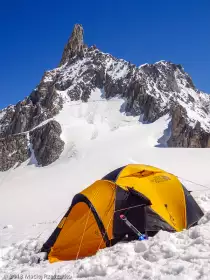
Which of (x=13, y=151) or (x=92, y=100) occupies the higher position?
(x=92, y=100)

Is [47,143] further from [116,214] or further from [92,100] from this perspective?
[116,214]

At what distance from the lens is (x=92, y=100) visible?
56531 millimetres

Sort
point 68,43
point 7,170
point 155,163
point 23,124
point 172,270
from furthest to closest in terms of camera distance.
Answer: point 68,43, point 23,124, point 7,170, point 155,163, point 172,270

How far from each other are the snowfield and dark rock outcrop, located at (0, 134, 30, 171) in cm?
212

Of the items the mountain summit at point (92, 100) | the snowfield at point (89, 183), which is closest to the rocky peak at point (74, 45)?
the mountain summit at point (92, 100)

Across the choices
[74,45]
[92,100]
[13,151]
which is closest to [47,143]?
[13,151]

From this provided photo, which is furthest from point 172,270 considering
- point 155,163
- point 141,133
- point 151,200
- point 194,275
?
point 141,133

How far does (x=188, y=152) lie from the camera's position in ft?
95.2

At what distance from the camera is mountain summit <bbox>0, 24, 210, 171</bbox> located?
42594 millimetres

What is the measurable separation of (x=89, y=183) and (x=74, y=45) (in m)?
59.6

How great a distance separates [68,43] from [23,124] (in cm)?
3358

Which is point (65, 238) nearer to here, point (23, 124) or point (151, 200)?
point (151, 200)

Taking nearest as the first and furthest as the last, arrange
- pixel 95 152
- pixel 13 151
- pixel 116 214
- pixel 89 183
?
pixel 116 214, pixel 89 183, pixel 95 152, pixel 13 151

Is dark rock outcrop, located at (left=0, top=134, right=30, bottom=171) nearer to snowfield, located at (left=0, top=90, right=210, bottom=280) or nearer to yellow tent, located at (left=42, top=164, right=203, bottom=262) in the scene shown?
snowfield, located at (left=0, top=90, right=210, bottom=280)
